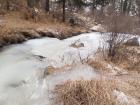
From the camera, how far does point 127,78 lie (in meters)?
7.40

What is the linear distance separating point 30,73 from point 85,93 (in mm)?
2751

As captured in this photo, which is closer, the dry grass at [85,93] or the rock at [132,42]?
the dry grass at [85,93]

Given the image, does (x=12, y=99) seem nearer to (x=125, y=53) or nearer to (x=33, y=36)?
(x=125, y=53)

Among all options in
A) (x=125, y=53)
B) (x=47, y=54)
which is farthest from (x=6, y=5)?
(x=125, y=53)

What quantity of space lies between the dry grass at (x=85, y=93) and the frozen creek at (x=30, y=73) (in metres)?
0.39

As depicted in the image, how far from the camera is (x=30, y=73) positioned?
783cm

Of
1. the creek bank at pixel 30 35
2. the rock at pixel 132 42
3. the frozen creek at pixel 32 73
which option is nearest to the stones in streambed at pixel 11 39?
the creek bank at pixel 30 35

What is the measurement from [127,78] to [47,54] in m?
4.50

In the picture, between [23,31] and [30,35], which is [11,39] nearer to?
[23,31]

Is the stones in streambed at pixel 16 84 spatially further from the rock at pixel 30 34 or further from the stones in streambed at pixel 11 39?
the rock at pixel 30 34

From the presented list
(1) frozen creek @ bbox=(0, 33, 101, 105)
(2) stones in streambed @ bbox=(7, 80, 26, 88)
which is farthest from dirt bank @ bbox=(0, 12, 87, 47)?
(2) stones in streambed @ bbox=(7, 80, 26, 88)

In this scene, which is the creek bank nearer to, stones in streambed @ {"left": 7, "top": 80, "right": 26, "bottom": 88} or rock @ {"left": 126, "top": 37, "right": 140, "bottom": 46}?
rock @ {"left": 126, "top": 37, "right": 140, "bottom": 46}

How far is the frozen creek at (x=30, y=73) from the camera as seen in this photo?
5.98 metres

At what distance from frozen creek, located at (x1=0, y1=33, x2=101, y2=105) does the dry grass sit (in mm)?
390
